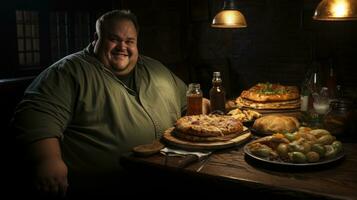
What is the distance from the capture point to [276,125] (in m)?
2.16

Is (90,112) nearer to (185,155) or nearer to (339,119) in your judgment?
(185,155)

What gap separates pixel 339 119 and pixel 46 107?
1.53 metres

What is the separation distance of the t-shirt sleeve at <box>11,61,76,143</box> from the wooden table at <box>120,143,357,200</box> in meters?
0.45

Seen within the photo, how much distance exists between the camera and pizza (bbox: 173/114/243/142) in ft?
6.52

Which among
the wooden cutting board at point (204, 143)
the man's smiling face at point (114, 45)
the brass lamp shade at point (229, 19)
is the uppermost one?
the brass lamp shade at point (229, 19)

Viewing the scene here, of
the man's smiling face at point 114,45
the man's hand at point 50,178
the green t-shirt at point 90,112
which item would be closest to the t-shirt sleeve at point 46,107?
the green t-shirt at point 90,112

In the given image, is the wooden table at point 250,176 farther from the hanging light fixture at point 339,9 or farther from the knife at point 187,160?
the hanging light fixture at point 339,9

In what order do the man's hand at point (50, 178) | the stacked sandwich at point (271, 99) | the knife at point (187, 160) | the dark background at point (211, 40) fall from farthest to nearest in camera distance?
A: the dark background at point (211, 40) → the stacked sandwich at point (271, 99) → the man's hand at point (50, 178) → the knife at point (187, 160)

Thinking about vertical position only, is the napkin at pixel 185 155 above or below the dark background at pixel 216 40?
below

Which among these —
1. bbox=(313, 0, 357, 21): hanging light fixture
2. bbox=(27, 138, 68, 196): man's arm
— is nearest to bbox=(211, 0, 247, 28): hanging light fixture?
bbox=(313, 0, 357, 21): hanging light fixture

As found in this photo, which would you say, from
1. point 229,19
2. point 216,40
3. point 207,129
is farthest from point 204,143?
point 216,40

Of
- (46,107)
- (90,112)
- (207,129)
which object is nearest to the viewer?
(207,129)

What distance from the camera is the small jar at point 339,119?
2.13 metres

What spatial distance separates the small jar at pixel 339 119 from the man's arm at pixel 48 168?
1.36m
